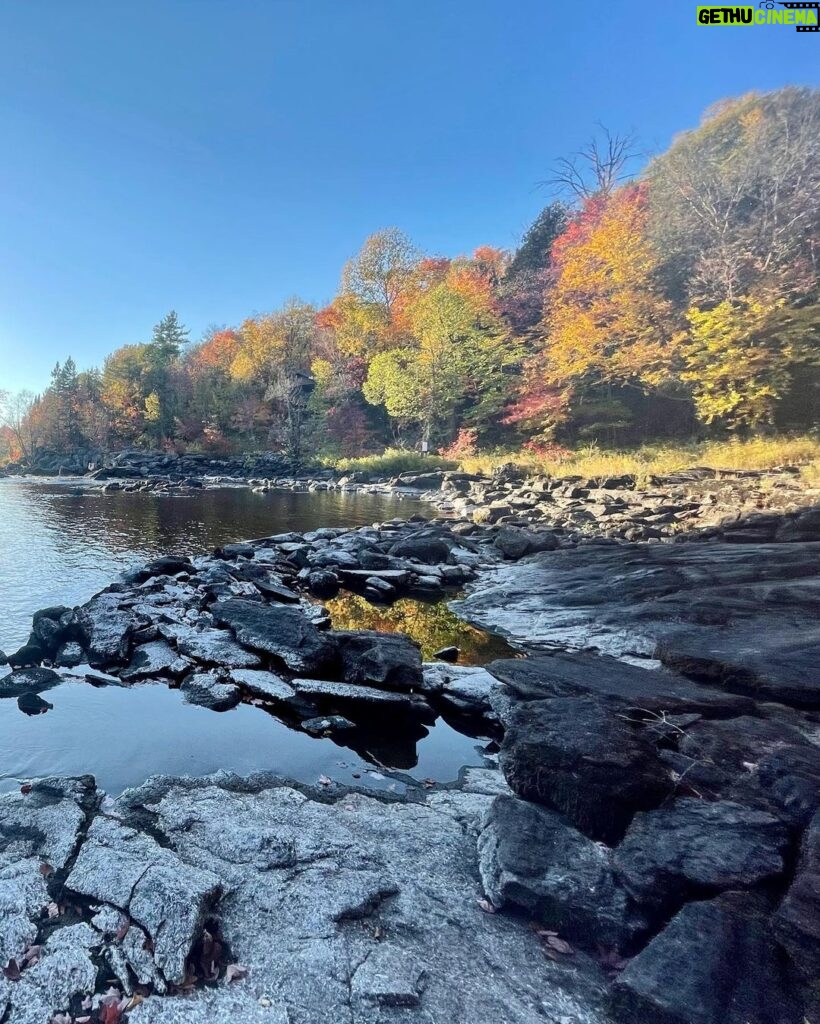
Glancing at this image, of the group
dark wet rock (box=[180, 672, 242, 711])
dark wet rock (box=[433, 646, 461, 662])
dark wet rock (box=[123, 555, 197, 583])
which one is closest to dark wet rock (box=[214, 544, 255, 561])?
dark wet rock (box=[123, 555, 197, 583])

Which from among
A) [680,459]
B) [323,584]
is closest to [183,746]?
[323,584]

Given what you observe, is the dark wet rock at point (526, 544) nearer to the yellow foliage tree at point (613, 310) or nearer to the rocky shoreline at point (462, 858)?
the rocky shoreline at point (462, 858)

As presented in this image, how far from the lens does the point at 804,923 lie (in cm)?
228

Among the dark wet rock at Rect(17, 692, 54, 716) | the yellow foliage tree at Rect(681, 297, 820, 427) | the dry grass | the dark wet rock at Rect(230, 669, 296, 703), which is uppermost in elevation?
the yellow foliage tree at Rect(681, 297, 820, 427)

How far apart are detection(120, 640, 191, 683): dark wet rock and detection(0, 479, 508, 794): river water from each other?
0.93 feet

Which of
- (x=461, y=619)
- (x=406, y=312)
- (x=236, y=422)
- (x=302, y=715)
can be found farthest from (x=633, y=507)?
Answer: (x=236, y=422)

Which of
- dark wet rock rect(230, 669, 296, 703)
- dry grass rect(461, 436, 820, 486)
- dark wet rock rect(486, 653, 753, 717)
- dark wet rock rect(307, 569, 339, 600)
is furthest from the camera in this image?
dry grass rect(461, 436, 820, 486)

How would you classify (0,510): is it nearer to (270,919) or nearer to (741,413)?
(270,919)

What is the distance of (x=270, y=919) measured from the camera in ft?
9.14

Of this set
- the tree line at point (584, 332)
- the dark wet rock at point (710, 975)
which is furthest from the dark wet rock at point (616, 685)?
the tree line at point (584, 332)

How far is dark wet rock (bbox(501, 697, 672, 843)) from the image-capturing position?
10.8 feet

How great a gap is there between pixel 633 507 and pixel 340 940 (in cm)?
1556

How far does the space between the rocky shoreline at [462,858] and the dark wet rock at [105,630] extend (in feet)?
0.35

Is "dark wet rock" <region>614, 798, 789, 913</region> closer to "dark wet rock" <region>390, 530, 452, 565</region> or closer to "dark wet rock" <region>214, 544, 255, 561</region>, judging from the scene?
"dark wet rock" <region>390, 530, 452, 565</region>
